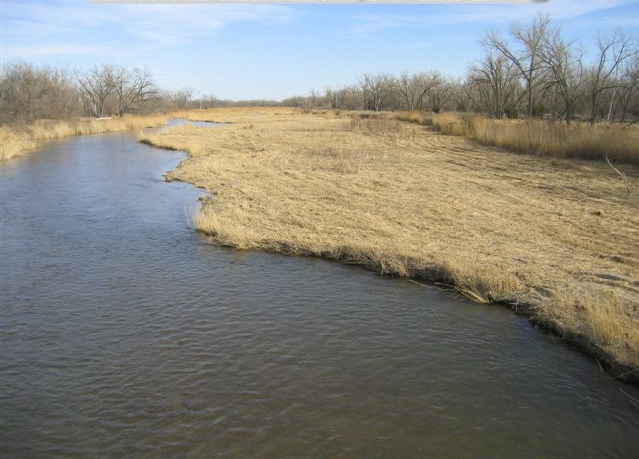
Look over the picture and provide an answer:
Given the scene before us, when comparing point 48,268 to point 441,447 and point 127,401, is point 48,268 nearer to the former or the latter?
point 127,401

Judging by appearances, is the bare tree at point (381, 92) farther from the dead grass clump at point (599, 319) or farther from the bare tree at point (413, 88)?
the dead grass clump at point (599, 319)

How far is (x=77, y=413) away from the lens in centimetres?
518

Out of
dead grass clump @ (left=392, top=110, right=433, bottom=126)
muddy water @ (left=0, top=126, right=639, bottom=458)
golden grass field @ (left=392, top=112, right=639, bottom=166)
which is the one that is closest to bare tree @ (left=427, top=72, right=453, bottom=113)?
dead grass clump @ (left=392, top=110, right=433, bottom=126)

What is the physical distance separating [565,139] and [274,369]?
1929 centimetres

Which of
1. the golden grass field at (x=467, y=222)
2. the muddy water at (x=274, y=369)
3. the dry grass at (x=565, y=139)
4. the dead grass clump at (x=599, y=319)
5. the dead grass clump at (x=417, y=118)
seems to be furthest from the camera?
the dead grass clump at (x=417, y=118)

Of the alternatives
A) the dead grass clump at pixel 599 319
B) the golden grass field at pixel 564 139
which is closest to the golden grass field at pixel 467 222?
the dead grass clump at pixel 599 319

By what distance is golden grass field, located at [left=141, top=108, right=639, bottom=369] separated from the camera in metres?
7.52

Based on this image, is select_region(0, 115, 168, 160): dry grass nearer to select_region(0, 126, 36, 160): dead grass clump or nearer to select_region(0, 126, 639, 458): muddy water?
select_region(0, 126, 36, 160): dead grass clump

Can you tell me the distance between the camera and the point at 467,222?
37.5ft

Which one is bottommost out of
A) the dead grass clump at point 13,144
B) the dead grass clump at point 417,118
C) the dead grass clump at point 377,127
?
the dead grass clump at point 13,144

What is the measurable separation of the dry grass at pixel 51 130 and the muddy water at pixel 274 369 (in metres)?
23.1

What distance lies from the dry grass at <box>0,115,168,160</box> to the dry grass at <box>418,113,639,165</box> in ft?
86.0

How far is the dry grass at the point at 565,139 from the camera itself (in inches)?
727

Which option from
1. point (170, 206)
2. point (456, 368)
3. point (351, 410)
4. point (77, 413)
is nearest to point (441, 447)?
point (351, 410)
